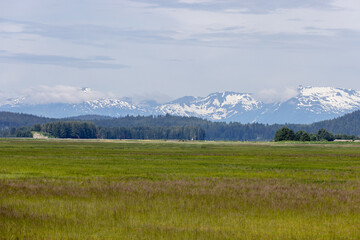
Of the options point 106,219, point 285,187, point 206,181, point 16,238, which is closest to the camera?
point 16,238

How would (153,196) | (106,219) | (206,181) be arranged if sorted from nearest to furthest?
(106,219)
(153,196)
(206,181)

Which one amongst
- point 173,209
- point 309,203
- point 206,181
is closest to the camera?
point 173,209

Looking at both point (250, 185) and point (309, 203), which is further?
point (250, 185)

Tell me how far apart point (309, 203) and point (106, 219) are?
12261mm

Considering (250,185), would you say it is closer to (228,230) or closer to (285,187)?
(285,187)

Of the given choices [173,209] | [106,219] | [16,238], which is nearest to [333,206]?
[173,209]

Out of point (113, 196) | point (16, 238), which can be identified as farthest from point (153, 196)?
point (16, 238)

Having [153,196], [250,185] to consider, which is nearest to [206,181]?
[250,185]

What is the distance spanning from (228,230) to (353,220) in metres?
7.18

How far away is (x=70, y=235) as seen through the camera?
81.1 feet

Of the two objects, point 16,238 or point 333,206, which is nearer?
point 16,238

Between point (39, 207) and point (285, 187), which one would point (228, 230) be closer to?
point (39, 207)

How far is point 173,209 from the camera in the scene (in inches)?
1243

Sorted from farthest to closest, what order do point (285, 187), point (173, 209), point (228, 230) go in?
point (285, 187), point (173, 209), point (228, 230)
